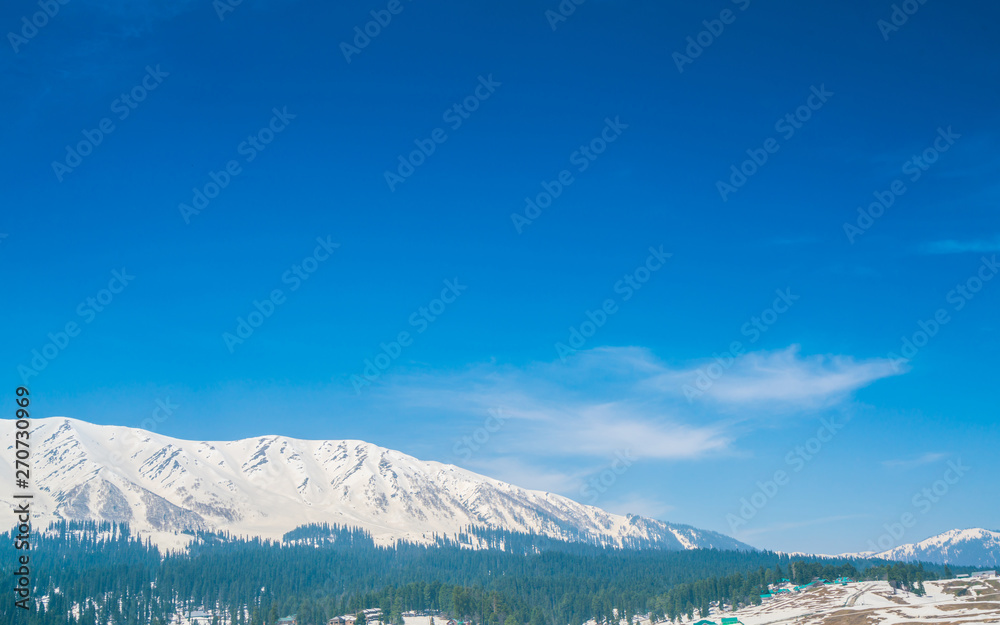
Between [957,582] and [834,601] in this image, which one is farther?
[957,582]

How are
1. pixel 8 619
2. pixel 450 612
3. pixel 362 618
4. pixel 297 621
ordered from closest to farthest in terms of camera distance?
1. pixel 8 619
2. pixel 362 618
3. pixel 297 621
4. pixel 450 612

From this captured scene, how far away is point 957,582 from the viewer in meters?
177

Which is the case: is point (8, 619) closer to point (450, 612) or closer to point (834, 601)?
point (450, 612)

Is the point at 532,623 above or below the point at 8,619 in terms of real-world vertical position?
below

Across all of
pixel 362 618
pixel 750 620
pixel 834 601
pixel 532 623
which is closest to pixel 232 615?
pixel 362 618

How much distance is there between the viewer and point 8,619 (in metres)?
158

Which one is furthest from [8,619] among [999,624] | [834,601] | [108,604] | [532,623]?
[999,624]

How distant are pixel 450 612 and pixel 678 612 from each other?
59777mm

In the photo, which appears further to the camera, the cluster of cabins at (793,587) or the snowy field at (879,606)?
the cluster of cabins at (793,587)

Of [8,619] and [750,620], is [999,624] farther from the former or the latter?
[8,619]

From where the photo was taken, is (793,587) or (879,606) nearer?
(879,606)

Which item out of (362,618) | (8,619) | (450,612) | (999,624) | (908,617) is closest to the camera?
(999,624)

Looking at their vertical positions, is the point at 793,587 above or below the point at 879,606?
below

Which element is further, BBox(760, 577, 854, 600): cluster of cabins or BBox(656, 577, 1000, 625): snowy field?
Answer: BBox(760, 577, 854, 600): cluster of cabins
